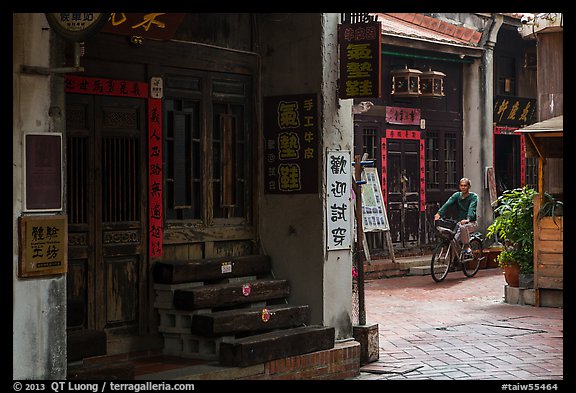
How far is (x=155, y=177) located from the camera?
31.1 ft

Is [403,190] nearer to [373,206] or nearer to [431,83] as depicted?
[373,206]

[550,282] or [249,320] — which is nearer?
[249,320]

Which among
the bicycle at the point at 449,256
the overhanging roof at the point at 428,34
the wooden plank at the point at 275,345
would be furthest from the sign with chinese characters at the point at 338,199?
the overhanging roof at the point at 428,34

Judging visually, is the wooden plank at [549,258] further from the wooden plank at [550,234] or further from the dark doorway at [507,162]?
Answer: the dark doorway at [507,162]

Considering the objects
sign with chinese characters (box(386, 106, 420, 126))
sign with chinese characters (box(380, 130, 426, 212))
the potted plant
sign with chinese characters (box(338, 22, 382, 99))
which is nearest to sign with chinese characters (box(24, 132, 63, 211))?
sign with chinese characters (box(338, 22, 382, 99))

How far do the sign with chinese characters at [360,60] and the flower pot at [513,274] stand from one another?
581cm

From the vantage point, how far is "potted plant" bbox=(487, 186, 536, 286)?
14648 mm

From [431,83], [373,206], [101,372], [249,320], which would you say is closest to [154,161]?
[249,320]

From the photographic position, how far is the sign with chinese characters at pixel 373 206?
17844mm

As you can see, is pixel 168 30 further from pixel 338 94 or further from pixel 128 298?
pixel 128 298

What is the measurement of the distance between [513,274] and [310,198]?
231 inches

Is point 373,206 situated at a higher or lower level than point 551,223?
higher

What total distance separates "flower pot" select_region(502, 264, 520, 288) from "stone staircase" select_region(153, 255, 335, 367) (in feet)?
18.9

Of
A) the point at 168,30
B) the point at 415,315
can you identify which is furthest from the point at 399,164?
the point at 168,30
